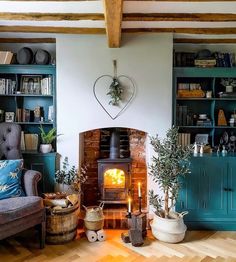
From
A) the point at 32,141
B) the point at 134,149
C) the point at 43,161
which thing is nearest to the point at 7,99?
the point at 32,141

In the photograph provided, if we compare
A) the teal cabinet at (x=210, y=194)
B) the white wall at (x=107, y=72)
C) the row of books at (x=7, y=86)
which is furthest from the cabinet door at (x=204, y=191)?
the row of books at (x=7, y=86)

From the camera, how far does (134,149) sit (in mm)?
4082

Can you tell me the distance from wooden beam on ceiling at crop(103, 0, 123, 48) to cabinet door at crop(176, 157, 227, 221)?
170 cm

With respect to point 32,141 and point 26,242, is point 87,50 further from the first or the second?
point 26,242

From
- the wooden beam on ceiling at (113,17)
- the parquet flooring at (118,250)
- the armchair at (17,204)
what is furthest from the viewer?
the parquet flooring at (118,250)

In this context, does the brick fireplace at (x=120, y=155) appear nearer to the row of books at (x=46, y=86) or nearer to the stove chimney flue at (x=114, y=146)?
the stove chimney flue at (x=114, y=146)

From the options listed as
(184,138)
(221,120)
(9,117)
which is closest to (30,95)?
(9,117)

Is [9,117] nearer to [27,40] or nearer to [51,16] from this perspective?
[27,40]

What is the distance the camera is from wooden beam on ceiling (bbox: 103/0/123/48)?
2.21 m

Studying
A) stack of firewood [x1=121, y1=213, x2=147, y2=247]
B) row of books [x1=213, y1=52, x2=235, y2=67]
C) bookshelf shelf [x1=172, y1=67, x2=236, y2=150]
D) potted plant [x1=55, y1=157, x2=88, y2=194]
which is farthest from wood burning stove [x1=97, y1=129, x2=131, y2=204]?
row of books [x1=213, y1=52, x2=235, y2=67]

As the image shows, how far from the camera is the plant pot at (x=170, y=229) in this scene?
323 cm

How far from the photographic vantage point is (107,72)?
376cm

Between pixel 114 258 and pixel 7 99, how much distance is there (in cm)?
251

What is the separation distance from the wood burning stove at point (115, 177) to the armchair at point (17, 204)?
3.22 ft
